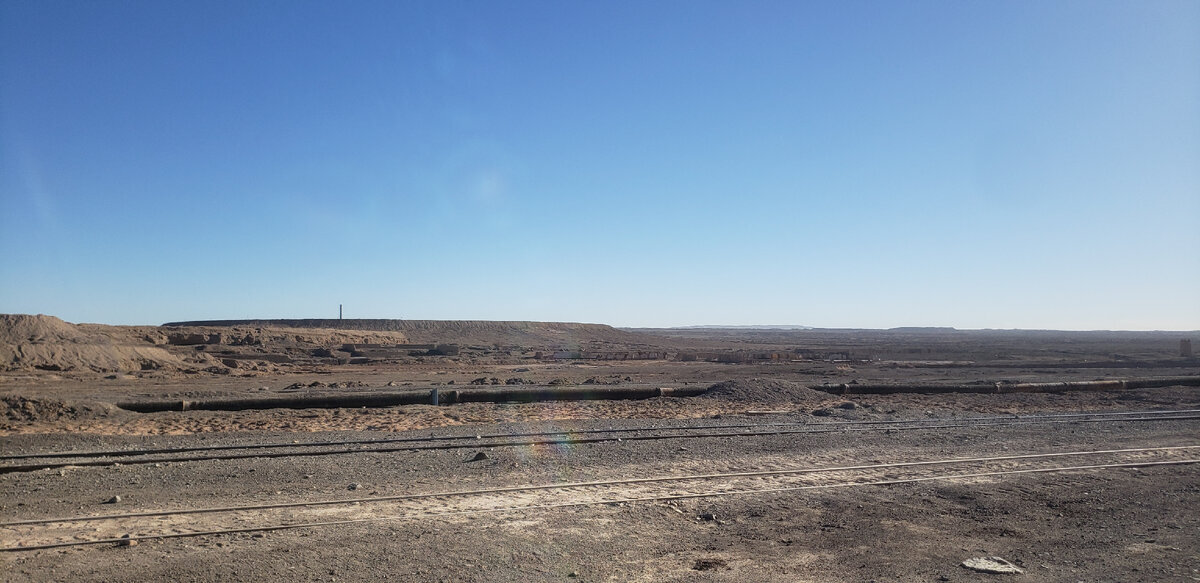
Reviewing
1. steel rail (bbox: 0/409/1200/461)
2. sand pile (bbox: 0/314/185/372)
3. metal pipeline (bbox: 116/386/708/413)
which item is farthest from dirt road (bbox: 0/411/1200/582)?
sand pile (bbox: 0/314/185/372)

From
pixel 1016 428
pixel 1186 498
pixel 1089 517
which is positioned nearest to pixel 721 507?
pixel 1089 517

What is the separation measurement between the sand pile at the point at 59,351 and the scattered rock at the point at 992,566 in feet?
130

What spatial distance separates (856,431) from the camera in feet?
54.4

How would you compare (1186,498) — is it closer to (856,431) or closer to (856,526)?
(856,526)

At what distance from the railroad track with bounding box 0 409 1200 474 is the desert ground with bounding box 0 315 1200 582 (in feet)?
0.29

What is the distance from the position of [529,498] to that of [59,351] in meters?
36.9

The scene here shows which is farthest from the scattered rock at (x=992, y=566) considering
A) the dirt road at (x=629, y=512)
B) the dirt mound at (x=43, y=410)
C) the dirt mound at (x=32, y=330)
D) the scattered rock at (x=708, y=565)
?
the dirt mound at (x=32, y=330)

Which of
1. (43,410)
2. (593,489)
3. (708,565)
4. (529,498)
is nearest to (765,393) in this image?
(593,489)

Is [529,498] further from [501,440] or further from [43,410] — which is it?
[43,410]

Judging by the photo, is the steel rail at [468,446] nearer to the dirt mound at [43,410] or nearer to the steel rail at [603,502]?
the steel rail at [603,502]

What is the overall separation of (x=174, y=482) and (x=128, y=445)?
180 inches

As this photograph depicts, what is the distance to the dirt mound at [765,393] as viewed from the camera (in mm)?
23109

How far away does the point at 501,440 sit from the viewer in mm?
15023

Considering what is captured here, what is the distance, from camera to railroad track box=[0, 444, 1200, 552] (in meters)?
8.10
